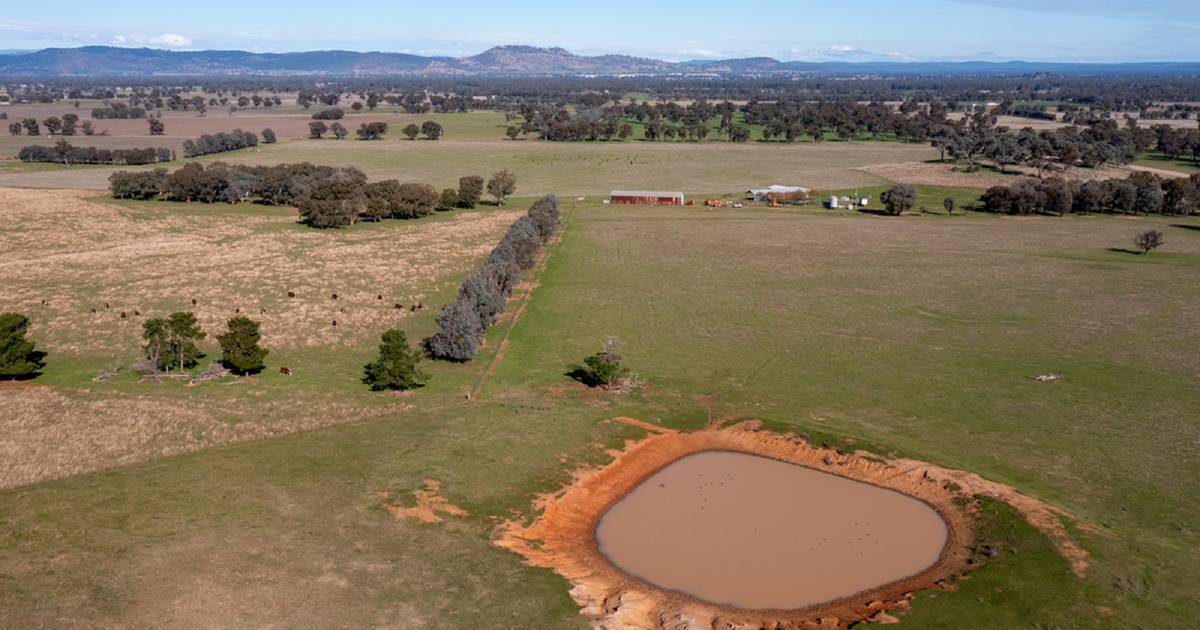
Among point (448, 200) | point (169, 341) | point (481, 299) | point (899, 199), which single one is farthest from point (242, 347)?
point (899, 199)

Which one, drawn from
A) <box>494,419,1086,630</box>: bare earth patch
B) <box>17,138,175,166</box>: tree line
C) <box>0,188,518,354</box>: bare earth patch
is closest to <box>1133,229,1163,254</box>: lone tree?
<box>494,419,1086,630</box>: bare earth patch

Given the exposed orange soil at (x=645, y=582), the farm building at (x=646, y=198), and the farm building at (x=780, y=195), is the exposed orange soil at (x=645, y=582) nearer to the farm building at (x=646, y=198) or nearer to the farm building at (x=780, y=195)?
the farm building at (x=646, y=198)

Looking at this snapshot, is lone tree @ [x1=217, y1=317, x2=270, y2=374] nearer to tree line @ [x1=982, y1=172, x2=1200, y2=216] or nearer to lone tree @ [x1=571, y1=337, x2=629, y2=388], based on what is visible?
lone tree @ [x1=571, y1=337, x2=629, y2=388]

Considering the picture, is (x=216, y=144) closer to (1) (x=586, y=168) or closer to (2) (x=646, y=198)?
(1) (x=586, y=168)

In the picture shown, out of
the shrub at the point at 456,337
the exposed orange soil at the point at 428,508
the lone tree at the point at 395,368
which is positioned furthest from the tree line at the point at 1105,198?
the exposed orange soil at the point at 428,508

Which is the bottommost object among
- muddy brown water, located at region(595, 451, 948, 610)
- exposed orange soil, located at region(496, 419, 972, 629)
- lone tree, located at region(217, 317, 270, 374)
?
muddy brown water, located at region(595, 451, 948, 610)

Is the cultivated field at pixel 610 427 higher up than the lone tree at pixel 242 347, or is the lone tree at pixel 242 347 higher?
the lone tree at pixel 242 347

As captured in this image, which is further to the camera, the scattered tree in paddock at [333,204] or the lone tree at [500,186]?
the lone tree at [500,186]
